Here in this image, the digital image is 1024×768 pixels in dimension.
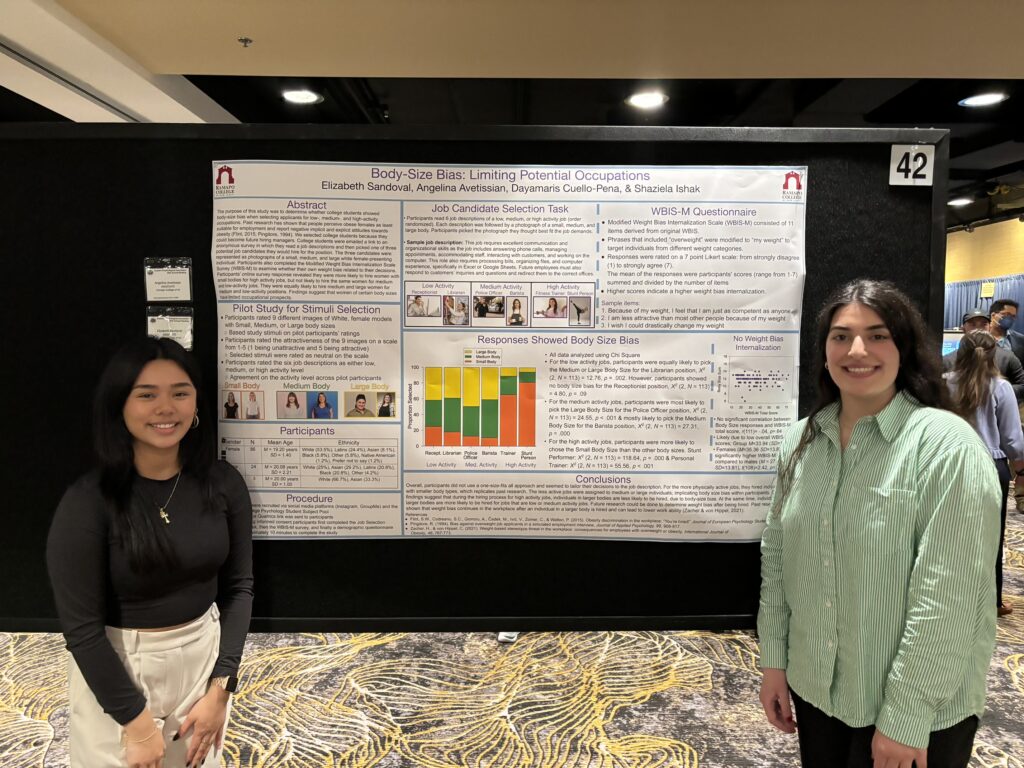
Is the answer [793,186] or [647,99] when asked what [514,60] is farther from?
[793,186]

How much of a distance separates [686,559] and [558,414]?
46 cm

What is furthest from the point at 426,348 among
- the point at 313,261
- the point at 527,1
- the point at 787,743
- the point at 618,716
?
the point at 527,1

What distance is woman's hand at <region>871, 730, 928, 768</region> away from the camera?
1.03 meters

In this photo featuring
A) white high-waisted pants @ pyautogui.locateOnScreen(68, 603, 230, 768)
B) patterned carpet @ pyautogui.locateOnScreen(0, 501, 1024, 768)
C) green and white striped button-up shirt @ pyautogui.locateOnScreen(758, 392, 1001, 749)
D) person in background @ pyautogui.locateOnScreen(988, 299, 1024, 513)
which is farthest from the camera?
person in background @ pyautogui.locateOnScreen(988, 299, 1024, 513)

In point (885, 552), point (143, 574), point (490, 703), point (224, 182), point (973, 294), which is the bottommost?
point (490, 703)

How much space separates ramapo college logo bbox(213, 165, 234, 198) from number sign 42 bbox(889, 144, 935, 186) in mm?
1473

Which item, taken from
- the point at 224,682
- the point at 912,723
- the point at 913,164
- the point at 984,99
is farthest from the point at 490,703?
the point at 984,99

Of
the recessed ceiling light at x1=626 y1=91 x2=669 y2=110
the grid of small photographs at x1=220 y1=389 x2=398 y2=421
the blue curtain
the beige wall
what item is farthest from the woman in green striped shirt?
the blue curtain

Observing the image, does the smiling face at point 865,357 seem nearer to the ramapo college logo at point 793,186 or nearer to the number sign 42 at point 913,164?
the ramapo college logo at point 793,186

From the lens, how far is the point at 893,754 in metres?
1.03

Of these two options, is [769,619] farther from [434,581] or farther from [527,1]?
[527,1]

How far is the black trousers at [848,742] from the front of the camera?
1068 mm

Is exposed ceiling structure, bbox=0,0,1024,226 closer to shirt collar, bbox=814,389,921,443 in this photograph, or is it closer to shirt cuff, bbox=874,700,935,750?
shirt collar, bbox=814,389,921,443

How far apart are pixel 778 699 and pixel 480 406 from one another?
2.93 ft
